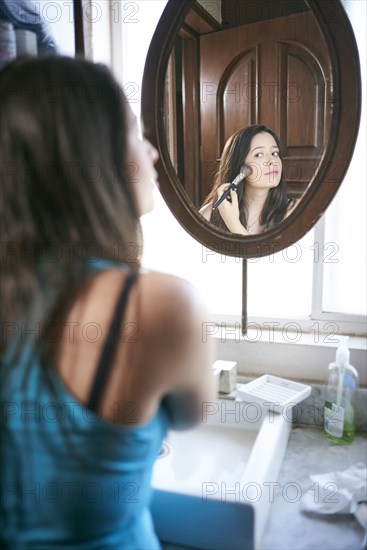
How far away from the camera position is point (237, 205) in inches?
39.2

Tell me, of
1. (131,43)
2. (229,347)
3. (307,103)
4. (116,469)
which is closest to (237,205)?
(307,103)

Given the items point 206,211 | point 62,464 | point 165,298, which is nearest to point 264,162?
point 206,211

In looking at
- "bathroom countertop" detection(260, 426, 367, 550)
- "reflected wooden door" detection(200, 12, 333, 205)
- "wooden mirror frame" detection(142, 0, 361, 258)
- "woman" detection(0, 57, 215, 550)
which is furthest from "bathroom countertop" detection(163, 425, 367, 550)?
"reflected wooden door" detection(200, 12, 333, 205)

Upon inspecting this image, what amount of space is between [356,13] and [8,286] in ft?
2.76

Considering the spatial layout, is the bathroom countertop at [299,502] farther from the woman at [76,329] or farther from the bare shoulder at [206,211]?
the bare shoulder at [206,211]

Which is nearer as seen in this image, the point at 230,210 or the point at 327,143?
the point at 327,143

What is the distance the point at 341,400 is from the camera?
965 mm

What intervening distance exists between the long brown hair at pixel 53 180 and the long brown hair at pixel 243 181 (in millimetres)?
495

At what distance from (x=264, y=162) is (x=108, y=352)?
63cm

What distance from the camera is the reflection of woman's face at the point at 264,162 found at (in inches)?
37.4

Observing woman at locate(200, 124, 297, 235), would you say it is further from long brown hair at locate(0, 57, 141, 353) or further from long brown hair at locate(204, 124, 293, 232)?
long brown hair at locate(0, 57, 141, 353)

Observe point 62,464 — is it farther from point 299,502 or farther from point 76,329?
point 299,502

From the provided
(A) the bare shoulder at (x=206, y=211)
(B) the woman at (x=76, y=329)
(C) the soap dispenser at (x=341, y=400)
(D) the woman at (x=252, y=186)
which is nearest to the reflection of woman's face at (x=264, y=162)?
(D) the woman at (x=252, y=186)

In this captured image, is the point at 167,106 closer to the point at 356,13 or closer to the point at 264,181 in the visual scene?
the point at 264,181
